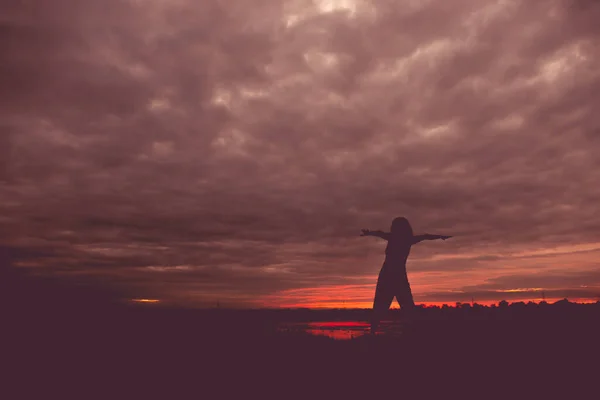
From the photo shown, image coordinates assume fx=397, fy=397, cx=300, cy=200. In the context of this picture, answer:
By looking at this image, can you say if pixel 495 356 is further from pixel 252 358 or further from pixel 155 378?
pixel 155 378

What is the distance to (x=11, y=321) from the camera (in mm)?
21000

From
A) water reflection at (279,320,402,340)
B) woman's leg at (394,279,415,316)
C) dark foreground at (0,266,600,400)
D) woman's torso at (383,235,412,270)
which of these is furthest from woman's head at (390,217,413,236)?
water reflection at (279,320,402,340)

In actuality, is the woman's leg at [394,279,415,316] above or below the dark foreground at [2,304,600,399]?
above

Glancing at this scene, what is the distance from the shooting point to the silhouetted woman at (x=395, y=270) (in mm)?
16594

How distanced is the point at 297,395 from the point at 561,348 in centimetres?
862

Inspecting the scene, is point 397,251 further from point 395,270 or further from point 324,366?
point 324,366

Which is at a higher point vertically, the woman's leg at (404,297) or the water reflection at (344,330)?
the woman's leg at (404,297)

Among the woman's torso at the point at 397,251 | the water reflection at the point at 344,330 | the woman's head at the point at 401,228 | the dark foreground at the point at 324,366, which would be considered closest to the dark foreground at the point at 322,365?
the dark foreground at the point at 324,366

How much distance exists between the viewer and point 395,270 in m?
16.7

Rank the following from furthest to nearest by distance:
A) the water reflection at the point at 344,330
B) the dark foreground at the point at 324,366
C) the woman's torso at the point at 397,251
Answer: the water reflection at the point at 344,330 < the woman's torso at the point at 397,251 < the dark foreground at the point at 324,366

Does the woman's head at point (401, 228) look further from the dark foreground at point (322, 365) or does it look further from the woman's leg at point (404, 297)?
the dark foreground at point (322, 365)

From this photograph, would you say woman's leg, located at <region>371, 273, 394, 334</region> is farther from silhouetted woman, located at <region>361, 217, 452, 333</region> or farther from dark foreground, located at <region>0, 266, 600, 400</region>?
dark foreground, located at <region>0, 266, 600, 400</region>

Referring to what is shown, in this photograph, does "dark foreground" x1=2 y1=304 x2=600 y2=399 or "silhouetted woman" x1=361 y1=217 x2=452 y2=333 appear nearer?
"dark foreground" x1=2 y1=304 x2=600 y2=399

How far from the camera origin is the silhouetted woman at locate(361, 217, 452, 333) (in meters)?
16.6
